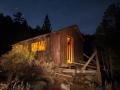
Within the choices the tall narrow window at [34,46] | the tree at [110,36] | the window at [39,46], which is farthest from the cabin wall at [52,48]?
the tree at [110,36]

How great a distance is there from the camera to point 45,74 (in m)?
10.9

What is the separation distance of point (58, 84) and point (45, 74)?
197 cm

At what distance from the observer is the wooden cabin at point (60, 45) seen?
1310cm

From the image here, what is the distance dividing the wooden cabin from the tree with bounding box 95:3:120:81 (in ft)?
9.27

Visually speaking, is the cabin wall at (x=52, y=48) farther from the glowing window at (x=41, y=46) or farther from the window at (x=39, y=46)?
the glowing window at (x=41, y=46)

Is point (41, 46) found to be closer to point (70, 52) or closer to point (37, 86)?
point (70, 52)

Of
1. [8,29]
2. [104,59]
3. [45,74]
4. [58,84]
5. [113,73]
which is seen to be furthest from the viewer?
[8,29]

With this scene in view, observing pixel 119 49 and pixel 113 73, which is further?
pixel 113 73

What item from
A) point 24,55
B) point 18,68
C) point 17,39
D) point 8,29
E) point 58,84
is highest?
point 8,29

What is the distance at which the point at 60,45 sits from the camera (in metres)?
13.0

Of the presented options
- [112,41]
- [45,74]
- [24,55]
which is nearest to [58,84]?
[45,74]

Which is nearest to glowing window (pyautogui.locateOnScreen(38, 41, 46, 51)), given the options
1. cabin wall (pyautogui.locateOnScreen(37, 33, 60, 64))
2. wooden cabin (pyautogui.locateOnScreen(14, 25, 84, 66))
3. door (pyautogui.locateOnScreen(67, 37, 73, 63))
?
wooden cabin (pyautogui.locateOnScreen(14, 25, 84, 66))

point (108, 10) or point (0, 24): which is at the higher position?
point (0, 24)

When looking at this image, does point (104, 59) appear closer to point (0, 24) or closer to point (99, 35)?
point (99, 35)
